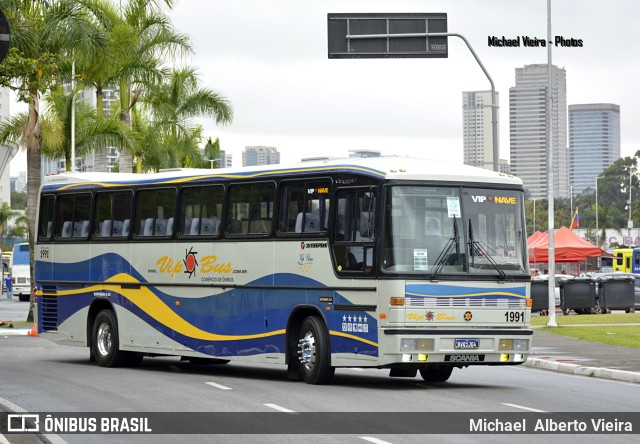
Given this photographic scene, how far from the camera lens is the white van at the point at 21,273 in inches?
3179

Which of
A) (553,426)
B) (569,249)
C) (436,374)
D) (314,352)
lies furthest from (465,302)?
(569,249)

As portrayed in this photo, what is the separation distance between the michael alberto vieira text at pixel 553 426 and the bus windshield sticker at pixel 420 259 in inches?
166

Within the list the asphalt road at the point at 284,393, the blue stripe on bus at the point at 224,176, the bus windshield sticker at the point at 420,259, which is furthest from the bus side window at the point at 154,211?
the bus windshield sticker at the point at 420,259

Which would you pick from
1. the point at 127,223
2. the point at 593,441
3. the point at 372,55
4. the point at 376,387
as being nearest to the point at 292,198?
the point at 376,387

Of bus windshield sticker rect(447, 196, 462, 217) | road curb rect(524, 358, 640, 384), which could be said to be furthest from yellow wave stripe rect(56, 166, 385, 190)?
road curb rect(524, 358, 640, 384)

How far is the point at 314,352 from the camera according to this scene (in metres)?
19.9

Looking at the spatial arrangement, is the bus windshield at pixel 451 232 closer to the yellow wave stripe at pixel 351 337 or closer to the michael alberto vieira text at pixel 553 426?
the yellow wave stripe at pixel 351 337

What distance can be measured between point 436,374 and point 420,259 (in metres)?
2.70

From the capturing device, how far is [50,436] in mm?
13695

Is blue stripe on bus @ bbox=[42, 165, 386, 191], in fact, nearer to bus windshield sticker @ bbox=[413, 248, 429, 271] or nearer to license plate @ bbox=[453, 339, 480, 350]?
bus windshield sticker @ bbox=[413, 248, 429, 271]

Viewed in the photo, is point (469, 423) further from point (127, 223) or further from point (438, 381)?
point (127, 223)

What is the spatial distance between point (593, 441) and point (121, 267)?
1353cm

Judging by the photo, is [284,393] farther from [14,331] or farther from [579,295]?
[579,295]

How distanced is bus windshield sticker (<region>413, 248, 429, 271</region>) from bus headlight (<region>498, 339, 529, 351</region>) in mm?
1665
